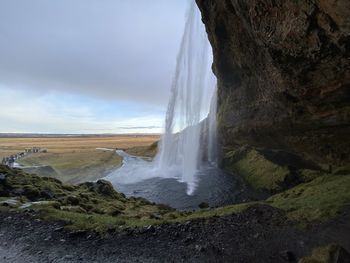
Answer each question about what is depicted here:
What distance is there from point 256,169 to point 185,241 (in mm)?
20587

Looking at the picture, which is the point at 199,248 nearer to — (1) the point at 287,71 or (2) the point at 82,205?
(1) the point at 287,71

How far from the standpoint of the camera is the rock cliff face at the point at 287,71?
38.5 feet

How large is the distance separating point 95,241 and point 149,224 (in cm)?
237

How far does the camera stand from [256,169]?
3175cm

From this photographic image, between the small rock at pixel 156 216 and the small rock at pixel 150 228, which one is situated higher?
the small rock at pixel 150 228

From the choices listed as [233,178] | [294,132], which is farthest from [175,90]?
[294,132]

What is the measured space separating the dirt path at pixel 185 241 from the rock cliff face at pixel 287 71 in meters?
5.45

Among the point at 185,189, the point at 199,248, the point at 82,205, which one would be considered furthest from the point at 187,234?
the point at 185,189

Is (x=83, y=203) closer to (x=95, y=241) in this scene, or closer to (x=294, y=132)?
(x=95, y=241)

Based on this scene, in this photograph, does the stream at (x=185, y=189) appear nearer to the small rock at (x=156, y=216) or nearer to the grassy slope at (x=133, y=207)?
the grassy slope at (x=133, y=207)

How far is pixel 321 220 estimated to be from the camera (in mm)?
13008

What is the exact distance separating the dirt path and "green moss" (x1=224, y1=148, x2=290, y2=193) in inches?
513

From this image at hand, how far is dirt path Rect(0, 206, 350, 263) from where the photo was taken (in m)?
11.3

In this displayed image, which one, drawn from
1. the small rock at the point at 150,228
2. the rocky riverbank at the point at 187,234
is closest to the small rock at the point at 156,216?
the rocky riverbank at the point at 187,234
